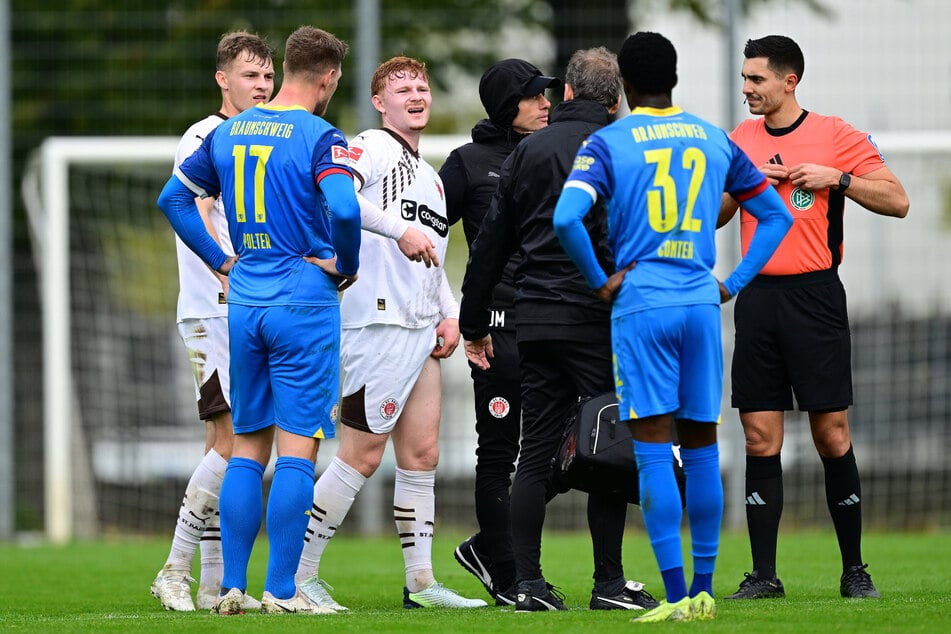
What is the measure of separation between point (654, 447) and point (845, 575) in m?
1.88

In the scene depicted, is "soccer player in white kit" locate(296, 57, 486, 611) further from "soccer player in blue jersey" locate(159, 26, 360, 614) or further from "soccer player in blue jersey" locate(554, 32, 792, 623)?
"soccer player in blue jersey" locate(554, 32, 792, 623)

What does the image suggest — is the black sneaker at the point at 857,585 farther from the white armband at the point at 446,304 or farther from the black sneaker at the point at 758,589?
the white armband at the point at 446,304

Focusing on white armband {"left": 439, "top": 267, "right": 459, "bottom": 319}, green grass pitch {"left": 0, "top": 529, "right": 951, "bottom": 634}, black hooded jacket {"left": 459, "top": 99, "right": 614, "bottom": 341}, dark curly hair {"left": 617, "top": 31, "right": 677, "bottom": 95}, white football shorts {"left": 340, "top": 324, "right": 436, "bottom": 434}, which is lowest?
green grass pitch {"left": 0, "top": 529, "right": 951, "bottom": 634}

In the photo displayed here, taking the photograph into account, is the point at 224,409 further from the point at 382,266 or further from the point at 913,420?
the point at 913,420

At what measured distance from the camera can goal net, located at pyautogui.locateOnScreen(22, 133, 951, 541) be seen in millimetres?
12812

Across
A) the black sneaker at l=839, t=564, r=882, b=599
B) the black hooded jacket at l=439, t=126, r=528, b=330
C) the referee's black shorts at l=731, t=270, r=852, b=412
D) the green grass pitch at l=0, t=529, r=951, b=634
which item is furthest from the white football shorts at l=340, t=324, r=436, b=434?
the black sneaker at l=839, t=564, r=882, b=599

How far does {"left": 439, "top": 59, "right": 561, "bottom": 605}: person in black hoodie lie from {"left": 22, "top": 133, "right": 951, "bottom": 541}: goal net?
5612 mm

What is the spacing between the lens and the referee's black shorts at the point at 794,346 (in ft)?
22.0

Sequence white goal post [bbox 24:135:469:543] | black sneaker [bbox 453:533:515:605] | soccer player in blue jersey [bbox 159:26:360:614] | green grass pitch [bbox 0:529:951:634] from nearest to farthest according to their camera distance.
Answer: green grass pitch [bbox 0:529:951:634], soccer player in blue jersey [bbox 159:26:360:614], black sneaker [bbox 453:533:515:605], white goal post [bbox 24:135:469:543]

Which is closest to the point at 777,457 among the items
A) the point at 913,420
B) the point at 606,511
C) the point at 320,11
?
the point at 606,511

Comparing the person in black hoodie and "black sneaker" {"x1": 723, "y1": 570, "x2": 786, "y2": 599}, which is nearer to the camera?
"black sneaker" {"x1": 723, "y1": 570, "x2": 786, "y2": 599}

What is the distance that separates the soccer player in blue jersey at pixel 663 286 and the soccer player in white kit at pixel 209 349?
2225mm

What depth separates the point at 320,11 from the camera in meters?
14.9

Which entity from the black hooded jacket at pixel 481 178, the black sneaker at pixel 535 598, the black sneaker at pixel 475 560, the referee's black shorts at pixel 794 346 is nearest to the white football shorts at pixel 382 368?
the black hooded jacket at pixel 481 178
